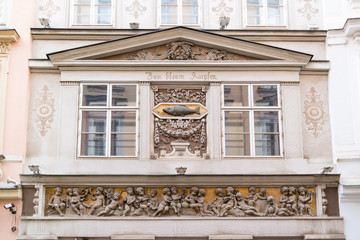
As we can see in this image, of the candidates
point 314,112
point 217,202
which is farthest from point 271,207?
point 314,112

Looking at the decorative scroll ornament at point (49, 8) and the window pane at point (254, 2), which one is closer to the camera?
the decorative scroll ornament at point (49, 8)

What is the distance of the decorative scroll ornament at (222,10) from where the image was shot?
12.4 meters

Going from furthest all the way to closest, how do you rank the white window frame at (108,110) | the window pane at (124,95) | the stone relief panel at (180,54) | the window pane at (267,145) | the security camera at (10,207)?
the stone relief panel at (180,54) → the window pane at (124,95) → the window pane at (267,145) → the white window frame at (108,110) → the security camera at (10,207)

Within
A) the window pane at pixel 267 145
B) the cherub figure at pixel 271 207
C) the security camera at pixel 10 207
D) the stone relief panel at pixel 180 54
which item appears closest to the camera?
the security camera at pixel 10 207

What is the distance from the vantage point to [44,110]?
1170cm

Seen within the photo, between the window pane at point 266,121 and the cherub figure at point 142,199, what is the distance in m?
2.94

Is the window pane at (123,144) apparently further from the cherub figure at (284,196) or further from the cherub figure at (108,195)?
the cherub figure at (284,196)

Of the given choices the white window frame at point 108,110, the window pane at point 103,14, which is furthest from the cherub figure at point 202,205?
the window pane at point 103,14

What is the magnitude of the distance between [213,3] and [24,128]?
214 inches

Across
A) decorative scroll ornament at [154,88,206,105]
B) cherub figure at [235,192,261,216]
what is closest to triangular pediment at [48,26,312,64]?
decorative scroll ornament at [154,88,206,105]

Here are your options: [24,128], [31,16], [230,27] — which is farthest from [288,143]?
[31,16]

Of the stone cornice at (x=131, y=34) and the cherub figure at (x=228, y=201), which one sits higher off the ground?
the stone cornice at (x=131, y=34)

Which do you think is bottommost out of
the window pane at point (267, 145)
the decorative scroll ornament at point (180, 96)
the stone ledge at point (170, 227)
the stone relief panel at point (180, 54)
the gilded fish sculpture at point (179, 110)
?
the stone ledge at point (170, 227)

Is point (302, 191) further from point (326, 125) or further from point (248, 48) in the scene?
point (248, 48)
